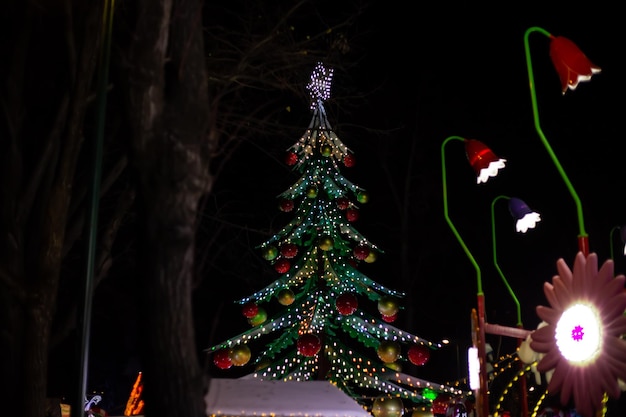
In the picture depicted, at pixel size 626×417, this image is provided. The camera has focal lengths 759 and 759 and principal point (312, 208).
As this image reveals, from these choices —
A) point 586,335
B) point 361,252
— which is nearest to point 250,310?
point 361,252

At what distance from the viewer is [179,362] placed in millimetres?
5293

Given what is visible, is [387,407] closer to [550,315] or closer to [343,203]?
[343,203]

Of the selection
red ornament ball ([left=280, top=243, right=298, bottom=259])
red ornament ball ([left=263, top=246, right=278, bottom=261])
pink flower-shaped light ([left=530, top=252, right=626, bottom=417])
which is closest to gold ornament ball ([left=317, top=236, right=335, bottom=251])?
red ornament ball ([left=280, top=243, right=298, bottom=259])

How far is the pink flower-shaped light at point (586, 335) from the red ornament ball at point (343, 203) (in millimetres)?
8990

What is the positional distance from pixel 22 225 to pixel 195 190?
5.16m

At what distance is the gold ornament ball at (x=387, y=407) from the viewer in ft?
51.7

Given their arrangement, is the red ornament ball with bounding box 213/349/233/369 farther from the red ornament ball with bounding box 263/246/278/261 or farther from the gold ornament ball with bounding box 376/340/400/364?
the gold ornament ball with bounding box 376/340/400/364

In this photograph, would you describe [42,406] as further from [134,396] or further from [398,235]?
[398,235]

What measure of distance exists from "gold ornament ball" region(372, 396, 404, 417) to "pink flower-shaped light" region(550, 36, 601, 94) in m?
8.75

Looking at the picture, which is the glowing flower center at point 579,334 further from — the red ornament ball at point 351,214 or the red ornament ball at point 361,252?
the red ornament ball at point 351,214

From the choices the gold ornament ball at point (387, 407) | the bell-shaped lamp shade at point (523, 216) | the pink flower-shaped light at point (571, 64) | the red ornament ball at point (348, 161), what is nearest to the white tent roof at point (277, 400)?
the gold ornament ball at point (387, 407)

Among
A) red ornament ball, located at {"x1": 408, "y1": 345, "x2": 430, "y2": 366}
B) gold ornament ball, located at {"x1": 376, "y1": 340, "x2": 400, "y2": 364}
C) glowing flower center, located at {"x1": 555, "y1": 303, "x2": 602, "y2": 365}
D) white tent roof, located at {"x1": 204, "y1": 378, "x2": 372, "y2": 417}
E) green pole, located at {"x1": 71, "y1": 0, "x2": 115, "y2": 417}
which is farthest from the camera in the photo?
red ornament ball, located at {"x1": 408, "y1": 345, "x2": 430, "y2": 366}

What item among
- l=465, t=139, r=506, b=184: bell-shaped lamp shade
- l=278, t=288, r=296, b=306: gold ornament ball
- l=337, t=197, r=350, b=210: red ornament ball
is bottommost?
l=278, t=288, r=296, b=306: gold ornament ball

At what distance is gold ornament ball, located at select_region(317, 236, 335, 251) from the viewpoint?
17.2 metres
